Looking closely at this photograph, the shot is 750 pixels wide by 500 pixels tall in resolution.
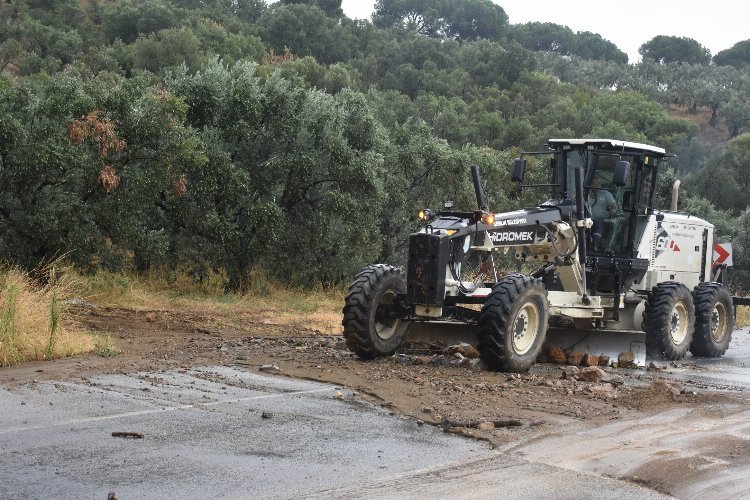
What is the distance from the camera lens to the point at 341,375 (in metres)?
12.1

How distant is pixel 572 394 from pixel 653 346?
5178mm

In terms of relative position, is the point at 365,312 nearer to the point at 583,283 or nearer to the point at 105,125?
the point at 583,283

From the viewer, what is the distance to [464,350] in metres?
14.0

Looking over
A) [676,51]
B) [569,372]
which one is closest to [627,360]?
[569,372]

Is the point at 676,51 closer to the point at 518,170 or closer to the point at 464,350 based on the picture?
the point at 518,170

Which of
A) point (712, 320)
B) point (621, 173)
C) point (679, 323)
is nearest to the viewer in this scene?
point (621, 173)

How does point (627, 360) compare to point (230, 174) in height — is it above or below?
below

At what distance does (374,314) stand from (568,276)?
3645mm

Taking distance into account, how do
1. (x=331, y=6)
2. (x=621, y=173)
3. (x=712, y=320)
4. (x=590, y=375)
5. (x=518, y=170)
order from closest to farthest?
(x=590, y=375)
(x=621, y=173)
(x=518, y=170)
(x=712, y=320)
(x=331, y=6)

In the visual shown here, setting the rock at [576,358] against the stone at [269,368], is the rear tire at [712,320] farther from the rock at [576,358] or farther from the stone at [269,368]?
the stone at [269,368]

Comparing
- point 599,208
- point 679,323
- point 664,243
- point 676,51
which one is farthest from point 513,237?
point 676,51

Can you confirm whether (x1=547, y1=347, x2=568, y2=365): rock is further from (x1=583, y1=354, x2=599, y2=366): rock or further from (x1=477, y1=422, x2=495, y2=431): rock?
(x1=477, y1=422, x2=495, y2=431): rock

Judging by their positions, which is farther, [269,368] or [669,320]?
[669,320]

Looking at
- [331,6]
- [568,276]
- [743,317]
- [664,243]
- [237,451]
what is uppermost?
[331,6]
